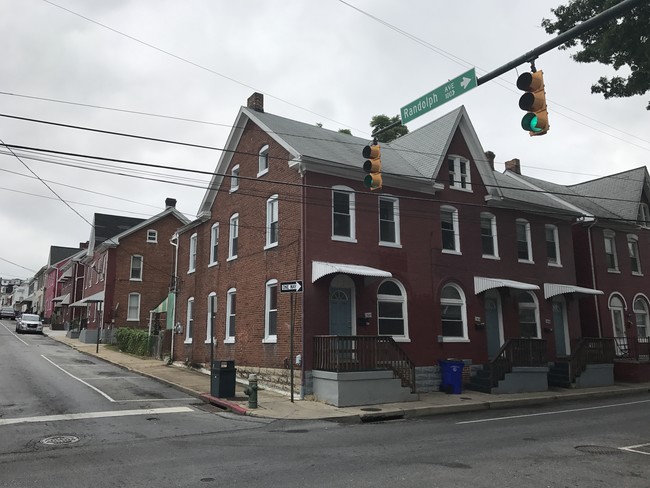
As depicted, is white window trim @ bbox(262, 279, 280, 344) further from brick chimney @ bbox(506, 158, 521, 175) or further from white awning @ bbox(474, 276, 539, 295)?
brick chimney @ bbox(506, 158, 521, 175)

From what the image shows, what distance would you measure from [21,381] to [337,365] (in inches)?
430

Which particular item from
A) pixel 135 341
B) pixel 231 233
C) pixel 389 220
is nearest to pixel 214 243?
pixel 231 233

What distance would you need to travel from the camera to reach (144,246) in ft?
132

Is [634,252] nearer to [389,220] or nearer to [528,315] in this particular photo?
[528,315]

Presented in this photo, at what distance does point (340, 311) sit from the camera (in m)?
16.9

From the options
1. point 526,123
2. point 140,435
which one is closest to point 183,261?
point 140,435

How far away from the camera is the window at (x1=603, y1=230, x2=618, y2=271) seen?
27.0 meters

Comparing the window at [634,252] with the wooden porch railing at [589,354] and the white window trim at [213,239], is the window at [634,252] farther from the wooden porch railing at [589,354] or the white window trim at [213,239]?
the white window trim at [213,239]

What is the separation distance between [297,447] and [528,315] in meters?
15.9

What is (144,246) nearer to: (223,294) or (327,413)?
(223,294)

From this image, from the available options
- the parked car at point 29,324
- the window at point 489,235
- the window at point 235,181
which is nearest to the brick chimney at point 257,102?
the window at point 235,181

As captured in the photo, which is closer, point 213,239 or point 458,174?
point 458,174

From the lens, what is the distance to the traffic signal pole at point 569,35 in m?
6.36

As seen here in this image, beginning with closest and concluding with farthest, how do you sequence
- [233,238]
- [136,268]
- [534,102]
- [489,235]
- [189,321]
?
[534,102], [233,238], [489,235], [189,321], [136,268]
